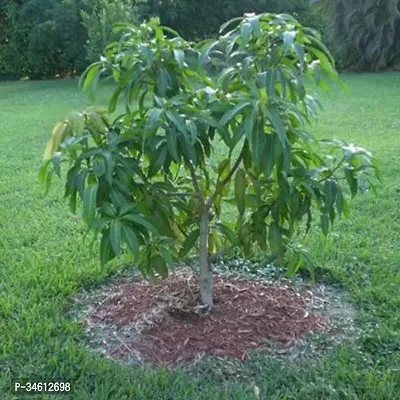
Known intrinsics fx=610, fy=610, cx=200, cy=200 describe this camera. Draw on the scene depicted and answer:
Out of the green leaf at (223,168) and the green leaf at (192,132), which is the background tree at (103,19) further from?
the green leaf at (192,132)

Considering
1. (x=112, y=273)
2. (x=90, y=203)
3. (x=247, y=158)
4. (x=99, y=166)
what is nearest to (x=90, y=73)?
(x=99, y=166)

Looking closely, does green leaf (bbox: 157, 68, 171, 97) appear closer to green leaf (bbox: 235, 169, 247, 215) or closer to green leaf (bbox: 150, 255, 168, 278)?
green leaf (bbox: 235, 169, 247, 215)

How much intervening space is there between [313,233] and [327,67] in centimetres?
150

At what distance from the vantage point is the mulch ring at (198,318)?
7.38 feet

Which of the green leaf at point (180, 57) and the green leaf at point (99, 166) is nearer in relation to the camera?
the green leaf at point (99, 166)

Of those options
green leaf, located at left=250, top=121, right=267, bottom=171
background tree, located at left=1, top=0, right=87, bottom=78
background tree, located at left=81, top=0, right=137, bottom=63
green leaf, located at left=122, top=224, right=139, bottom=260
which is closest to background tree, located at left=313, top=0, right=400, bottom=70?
background tree, located at left=81, top=0, right=137, bottom=63

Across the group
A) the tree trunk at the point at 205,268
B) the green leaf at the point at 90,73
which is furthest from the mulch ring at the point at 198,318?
the green leaf at the point at 90,73

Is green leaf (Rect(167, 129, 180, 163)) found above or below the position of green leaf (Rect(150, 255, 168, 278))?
above

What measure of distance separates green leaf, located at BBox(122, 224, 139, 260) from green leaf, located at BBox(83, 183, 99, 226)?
0.34 feet

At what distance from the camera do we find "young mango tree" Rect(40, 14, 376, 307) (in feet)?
6.29

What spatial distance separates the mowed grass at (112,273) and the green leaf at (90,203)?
1.83 feet

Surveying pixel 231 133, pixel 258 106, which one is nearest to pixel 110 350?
pixel 231 133

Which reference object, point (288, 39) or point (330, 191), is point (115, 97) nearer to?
A: point (288, 39)

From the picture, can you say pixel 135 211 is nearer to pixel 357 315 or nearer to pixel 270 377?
pixel 270 377
